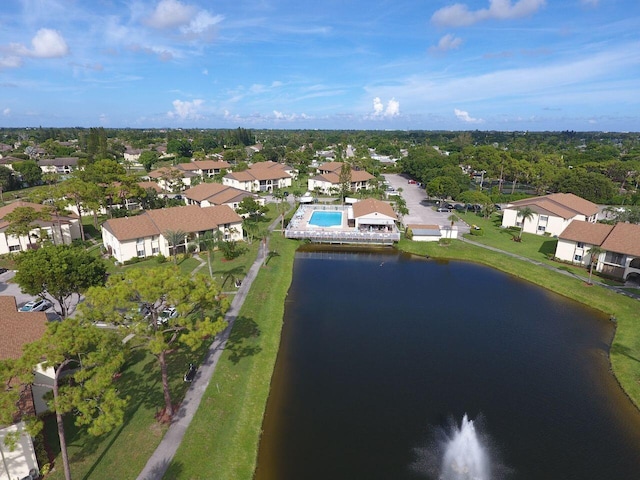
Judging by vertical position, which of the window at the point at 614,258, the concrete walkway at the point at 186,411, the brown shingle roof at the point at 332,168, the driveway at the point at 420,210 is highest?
the brown shingle roof at the point at 332,168

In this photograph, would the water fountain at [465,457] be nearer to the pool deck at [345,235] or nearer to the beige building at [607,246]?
the beige building at [607,246]

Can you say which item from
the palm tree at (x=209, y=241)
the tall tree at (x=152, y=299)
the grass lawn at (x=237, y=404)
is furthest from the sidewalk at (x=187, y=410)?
the palm tree at (x=209, y=241)

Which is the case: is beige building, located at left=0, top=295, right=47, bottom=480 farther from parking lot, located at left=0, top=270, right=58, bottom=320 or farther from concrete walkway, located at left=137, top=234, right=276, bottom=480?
parking lot, located at left=0, top=270, right=58, bottom=320

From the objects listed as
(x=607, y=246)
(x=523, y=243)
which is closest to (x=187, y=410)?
(x=607, y=246)

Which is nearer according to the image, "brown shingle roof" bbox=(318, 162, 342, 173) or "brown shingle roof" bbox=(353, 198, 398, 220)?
"brown shingle roof" bbox=(353, 198, 398, 220)

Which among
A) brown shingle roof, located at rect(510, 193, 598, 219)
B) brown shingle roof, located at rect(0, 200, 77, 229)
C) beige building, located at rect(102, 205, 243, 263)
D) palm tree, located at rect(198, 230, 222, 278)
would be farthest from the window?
brown shingle roof, located at rect(0, 200, 77, 229)

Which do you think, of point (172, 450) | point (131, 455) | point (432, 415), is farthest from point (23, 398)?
point (432, 415)

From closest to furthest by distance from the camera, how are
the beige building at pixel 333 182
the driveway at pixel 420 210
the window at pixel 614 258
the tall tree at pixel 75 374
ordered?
the tall tree at pixel 75 374 → the window at pixel 614 258 → the driveway at pixel 420 210 → the beige building at pixel 333 182
